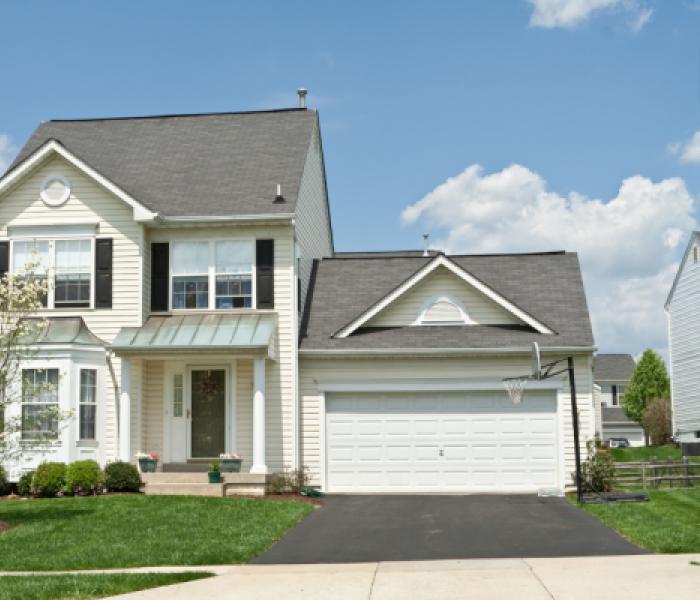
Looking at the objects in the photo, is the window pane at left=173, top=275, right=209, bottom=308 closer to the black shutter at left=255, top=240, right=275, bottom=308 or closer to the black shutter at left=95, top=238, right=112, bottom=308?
the black shutter at left=255, top=240, right=275, bottom=308

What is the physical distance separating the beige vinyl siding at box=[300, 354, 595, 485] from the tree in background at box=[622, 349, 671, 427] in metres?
44.5

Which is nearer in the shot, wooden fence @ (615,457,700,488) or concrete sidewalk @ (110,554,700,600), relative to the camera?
concrete sidewalk @ (110,554,700,600)

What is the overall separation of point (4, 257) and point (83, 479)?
5.85 m

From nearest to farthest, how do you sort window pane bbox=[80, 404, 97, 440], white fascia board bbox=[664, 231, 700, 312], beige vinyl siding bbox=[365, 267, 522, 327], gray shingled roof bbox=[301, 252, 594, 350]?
window pane bbox=[80, 404, 97, 440] < gray shingled roof bbox=[301, 252, 594, 350] < beige vinyl siding bbox=[365, 267, 522, 327] < white fascia board bbox=[664, 231, 700, 312]

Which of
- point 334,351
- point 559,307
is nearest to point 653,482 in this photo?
point 559,307

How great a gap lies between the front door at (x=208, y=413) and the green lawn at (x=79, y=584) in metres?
10.2

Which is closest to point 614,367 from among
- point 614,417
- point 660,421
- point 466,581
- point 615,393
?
point 615,393

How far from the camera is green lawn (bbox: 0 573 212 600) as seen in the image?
11000 millimetres

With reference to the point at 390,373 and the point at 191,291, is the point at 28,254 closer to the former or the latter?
the point at 191,291

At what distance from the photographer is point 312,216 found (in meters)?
26.8

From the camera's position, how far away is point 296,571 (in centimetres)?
1239

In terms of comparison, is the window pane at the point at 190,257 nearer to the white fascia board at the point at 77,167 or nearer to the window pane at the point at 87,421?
the white fascia board at the point at 77,167

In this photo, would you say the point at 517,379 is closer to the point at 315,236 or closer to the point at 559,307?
the point at 559,307

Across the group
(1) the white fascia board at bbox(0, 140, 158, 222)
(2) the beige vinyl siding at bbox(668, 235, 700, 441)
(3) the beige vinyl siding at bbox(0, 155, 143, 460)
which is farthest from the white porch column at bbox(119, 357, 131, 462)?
(2) the beige vinyl siding at bbox(668, 235, 700, 441)
